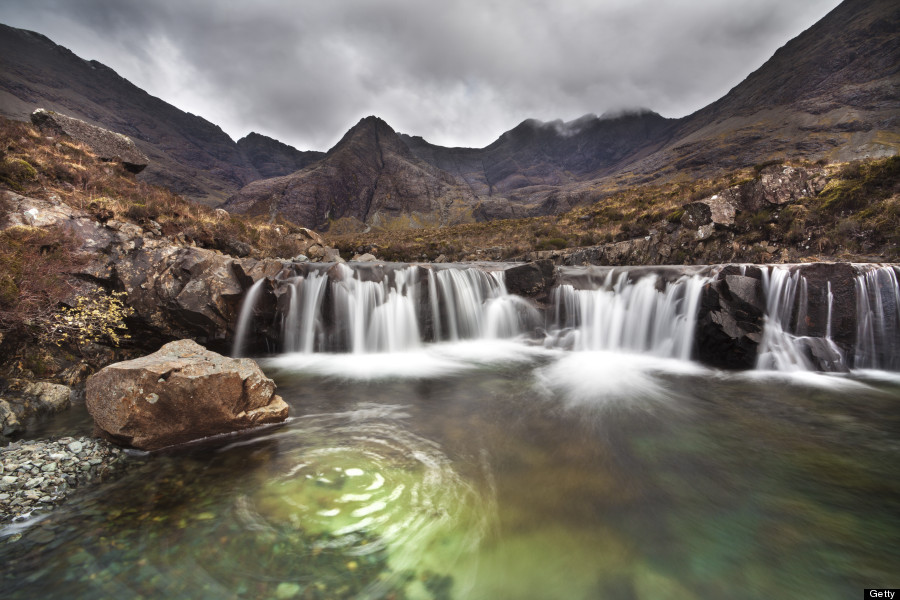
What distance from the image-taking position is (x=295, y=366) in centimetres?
1002

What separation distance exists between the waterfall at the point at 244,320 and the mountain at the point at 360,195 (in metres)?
113

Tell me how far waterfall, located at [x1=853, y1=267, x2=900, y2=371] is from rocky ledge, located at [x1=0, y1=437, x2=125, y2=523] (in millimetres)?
16281

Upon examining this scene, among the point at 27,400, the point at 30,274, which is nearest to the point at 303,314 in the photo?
the point at 30,274

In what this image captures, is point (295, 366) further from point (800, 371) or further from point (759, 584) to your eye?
point (800, 371)

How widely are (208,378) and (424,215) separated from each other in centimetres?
13271

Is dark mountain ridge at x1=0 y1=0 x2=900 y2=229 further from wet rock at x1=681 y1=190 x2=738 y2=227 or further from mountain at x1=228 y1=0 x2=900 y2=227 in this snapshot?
wet rock at x1=681 y1=190 x2=738 y2=227

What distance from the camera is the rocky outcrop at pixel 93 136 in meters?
14.0

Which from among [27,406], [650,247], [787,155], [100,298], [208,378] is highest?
[787,155]

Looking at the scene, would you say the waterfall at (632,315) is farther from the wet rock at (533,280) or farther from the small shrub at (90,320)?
the small shrub at (90,320)

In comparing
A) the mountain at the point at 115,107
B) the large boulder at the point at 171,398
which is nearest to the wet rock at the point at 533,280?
the large boulder at the point at 171,398

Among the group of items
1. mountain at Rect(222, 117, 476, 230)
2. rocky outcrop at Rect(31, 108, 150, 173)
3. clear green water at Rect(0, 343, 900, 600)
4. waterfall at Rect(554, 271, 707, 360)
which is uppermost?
mountain at Rect(222, 117, 476, 230)

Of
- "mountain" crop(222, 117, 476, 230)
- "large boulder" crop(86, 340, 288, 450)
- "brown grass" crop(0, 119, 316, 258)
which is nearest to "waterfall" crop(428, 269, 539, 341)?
"large boulder" crop(86, 340, 288, 450)

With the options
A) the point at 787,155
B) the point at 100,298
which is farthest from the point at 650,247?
the point at 787,155

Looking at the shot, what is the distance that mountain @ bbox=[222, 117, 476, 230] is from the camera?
12156 cm
